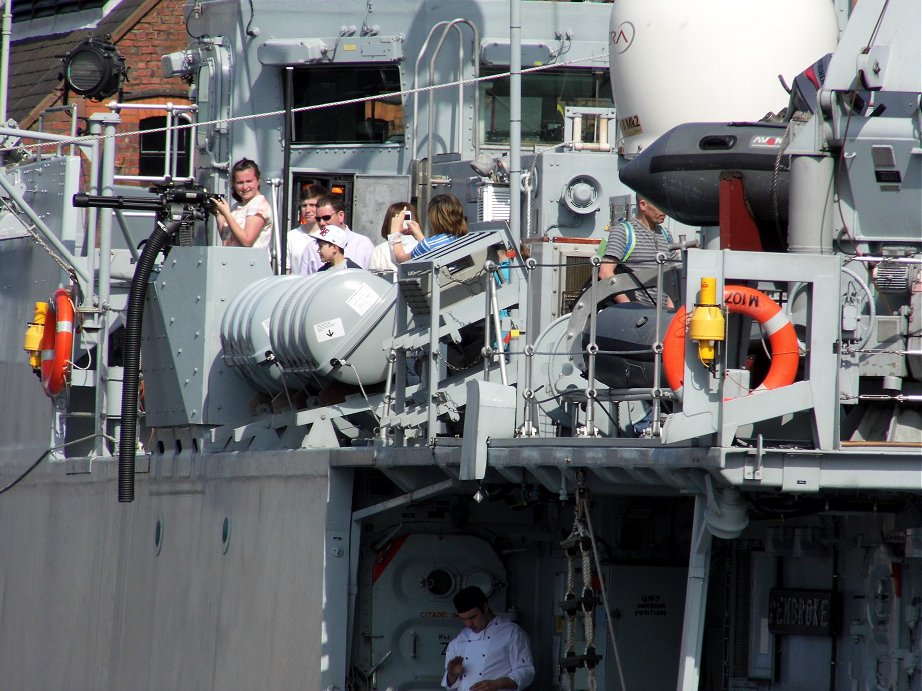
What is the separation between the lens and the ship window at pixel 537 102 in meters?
15.0

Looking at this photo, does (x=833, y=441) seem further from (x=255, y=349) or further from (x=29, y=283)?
(x=29, y=283)

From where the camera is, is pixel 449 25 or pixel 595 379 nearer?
pixel 595 379

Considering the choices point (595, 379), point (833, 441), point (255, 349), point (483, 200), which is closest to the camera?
point (833, 441)

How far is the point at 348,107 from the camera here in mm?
15336

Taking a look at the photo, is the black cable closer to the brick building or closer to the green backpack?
the green backpack

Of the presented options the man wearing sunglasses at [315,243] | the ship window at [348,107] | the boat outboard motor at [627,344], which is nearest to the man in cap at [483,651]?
the boat outboard motor at [627,344]

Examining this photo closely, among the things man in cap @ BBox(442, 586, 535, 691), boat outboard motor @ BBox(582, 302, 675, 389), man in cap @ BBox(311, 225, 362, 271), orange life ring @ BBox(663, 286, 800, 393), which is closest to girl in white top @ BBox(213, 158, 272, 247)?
man in cap @ BBox(311, 225, 362, 271)

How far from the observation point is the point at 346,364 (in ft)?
34.5

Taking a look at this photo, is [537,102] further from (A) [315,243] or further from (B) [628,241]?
(B) [628,241]

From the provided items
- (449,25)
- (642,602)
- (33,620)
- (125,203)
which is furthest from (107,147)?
(642,602)

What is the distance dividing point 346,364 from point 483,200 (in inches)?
122

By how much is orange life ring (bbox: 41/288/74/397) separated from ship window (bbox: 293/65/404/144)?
2618mm

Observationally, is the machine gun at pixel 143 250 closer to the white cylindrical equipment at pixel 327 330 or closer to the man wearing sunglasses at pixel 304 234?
the man wearing sunglasses at pixel 304 234

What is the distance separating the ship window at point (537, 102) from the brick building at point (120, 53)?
10.6 metres
